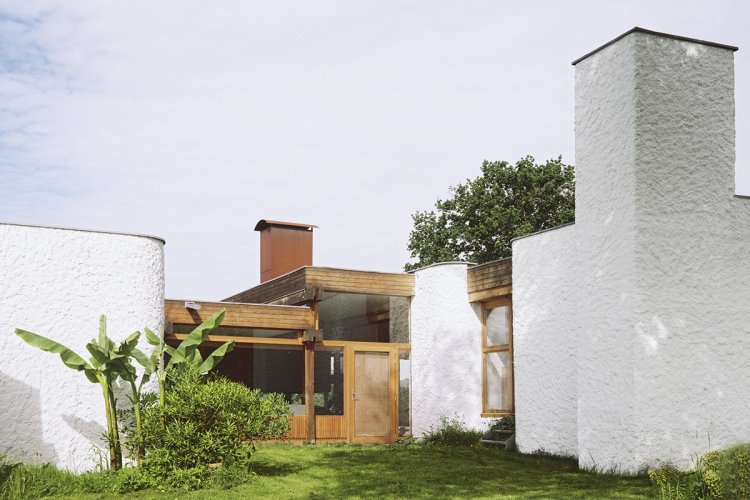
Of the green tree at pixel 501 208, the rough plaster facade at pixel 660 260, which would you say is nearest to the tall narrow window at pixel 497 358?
the rough plaster facade at pixel 660 260

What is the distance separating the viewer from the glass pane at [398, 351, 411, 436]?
19823 mm

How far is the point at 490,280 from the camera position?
18.1 meters

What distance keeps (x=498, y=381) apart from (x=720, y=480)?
903 centimetres

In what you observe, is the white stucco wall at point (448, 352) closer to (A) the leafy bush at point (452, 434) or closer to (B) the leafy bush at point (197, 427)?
(A) the leafy bush at point (452, 434)

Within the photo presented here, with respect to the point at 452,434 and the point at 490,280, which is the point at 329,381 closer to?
the point at 452,434

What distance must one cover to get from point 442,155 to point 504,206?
5816 millimetres

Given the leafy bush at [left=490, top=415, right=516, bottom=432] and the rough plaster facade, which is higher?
the rough plaster facade

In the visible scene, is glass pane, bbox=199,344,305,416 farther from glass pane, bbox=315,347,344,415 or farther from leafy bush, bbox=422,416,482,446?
leafy bush, bbox=422,416,482,446

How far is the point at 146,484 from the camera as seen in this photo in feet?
38.4

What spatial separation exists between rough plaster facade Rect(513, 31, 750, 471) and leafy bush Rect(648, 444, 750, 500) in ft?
6.79

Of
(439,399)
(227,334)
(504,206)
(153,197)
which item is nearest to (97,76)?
(153,197)

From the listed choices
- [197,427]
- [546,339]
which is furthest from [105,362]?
[546,339]

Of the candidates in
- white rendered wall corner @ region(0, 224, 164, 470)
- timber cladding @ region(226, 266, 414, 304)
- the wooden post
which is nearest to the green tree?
timber cladding @ region(226, 266, 414, 304)

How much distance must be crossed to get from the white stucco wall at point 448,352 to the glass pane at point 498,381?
24 cm
